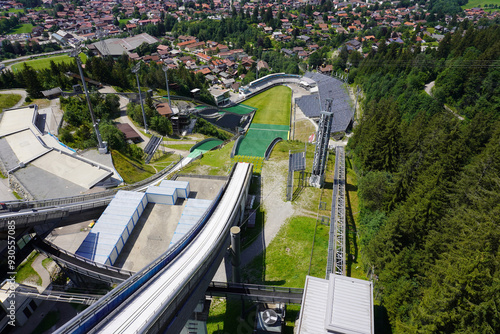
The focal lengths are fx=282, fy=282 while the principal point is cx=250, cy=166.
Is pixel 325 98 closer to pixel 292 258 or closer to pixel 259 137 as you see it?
pixel 259 137

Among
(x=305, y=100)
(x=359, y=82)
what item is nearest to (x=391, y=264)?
(x=305, y=100)

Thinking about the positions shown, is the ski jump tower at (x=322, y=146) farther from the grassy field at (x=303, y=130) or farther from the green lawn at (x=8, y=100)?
the green lawn at (x=8, y=100)

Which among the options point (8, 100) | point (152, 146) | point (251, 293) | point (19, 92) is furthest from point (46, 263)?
point (19, 92)

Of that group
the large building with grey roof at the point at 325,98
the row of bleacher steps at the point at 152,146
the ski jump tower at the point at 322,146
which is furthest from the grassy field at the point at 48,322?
the large building with grey roof at the point at 325,98

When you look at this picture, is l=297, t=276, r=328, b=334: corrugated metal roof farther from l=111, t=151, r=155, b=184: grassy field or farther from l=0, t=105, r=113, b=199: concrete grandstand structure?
l=0, t=105, r=113, b=199: concrete grandstand structure

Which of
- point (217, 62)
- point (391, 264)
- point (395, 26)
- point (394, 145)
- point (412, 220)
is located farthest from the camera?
point (395, 26)

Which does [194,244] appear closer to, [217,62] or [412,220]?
[412,220]
